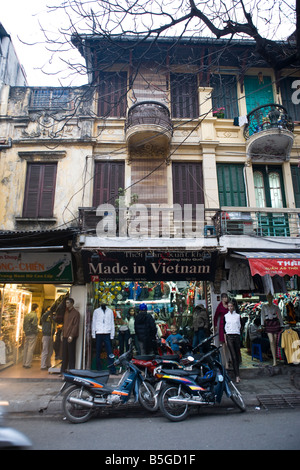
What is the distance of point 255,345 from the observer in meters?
9.94

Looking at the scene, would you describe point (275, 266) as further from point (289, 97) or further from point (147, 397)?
point (289, 97)

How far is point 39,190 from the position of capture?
1067 cm

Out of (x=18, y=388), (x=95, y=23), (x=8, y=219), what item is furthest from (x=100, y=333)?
(x=95, y=23)

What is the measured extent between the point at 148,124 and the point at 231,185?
377 cm

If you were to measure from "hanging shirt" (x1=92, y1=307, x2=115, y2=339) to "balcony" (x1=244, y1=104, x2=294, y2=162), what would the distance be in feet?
25.1

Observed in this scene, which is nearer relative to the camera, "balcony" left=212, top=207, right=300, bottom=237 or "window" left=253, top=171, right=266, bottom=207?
"balcony" left=212, top=207, right=300, bottom=237

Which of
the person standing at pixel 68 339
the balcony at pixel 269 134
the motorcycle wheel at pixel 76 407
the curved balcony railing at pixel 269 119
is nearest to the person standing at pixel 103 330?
the person standing at pixel 68 339

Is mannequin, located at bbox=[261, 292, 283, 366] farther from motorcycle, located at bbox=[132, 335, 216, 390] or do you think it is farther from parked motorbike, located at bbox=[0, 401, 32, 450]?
parked motorbike, located at bbox=[0, 401, 32, 450]

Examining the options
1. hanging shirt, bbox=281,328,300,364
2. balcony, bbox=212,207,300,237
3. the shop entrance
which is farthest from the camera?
balcony, bbox=212,207,300,237

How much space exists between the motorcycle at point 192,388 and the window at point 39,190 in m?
7.09

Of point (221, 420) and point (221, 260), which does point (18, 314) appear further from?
point (221, 420)

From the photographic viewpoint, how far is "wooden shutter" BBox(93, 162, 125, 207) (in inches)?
424

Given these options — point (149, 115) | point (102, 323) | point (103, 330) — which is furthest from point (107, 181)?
point (103, 330)

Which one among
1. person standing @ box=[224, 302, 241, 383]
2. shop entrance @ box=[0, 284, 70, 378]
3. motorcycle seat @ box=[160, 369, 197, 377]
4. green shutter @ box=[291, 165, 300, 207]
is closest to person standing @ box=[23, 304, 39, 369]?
shop entrance @ box=[0, 284, 70, 378]
